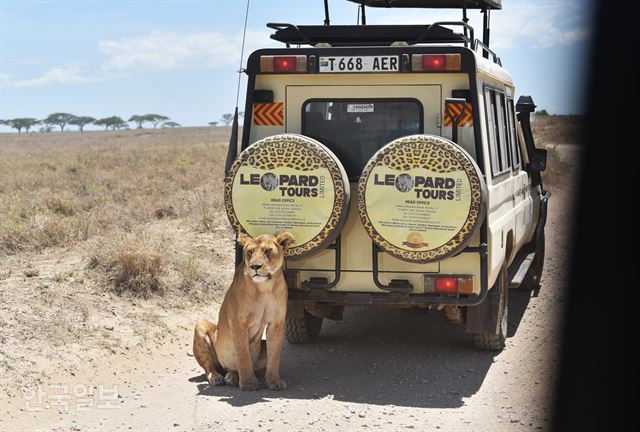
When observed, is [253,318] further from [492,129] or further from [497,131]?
[497,131]

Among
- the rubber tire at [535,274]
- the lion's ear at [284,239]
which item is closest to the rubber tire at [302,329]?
the lion's ear at [284,239]

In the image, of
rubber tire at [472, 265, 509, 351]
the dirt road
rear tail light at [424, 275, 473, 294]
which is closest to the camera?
the dirt road

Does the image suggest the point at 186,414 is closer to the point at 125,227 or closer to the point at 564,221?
the point at 125,227

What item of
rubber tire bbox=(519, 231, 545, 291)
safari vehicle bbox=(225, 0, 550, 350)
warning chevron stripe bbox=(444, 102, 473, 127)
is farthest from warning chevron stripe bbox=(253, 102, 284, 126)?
rubber tire bbox=(519, 231, 545, 291)

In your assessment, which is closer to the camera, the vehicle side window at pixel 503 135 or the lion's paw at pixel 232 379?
the lion's paw at pixel 232 379

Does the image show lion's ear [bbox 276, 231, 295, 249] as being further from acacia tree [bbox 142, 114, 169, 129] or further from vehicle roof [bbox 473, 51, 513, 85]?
acacia tree [bbox 142, 114, 169, 129]

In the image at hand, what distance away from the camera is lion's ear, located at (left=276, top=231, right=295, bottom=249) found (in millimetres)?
6465

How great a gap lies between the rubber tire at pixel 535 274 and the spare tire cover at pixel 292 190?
177 inches

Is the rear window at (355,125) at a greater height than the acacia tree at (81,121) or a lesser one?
Result: lesser

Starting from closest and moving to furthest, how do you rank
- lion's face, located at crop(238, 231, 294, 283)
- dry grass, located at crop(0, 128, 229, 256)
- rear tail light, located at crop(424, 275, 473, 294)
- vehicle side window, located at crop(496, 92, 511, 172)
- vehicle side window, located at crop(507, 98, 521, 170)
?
lion's face, located at crop(238, 231, 294, 283)
rear tail light, located at crop(424, 275, 473, 294)
vehicle side window, located at crop(496, 92, 511, 172)
vehicle side window, located at crop(507, 98, 521, 170)
dry grass, located at crop(0, 128, 229, 256)

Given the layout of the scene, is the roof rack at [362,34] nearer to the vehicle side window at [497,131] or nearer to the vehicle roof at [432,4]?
the vehicle side window at [497,131]

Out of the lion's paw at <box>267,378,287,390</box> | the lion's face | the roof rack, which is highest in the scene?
the roof rack

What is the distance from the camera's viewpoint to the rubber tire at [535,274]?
1041 centimetres

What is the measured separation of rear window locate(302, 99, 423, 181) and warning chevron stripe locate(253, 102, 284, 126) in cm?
19
